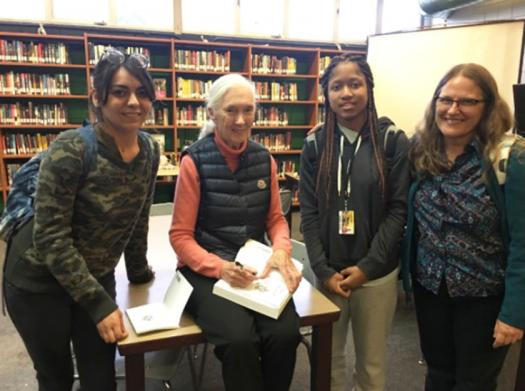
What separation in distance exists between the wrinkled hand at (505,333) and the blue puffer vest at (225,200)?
887 millimetres

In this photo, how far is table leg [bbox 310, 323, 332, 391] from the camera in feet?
4.67

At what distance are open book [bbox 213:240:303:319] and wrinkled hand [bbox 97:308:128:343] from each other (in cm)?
30

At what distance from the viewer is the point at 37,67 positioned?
4984 mm

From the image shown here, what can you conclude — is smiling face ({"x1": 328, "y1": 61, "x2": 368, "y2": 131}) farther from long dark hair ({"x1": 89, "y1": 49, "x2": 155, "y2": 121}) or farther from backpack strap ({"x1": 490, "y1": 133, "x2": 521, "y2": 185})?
long dark hair ({"x1": 89, "y1": 49, "x2": 155, "y2": 121})

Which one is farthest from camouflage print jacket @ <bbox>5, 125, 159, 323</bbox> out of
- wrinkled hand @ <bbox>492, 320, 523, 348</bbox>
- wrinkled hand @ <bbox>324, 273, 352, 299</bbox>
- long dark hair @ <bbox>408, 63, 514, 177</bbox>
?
wrinkled hand @ <bbox>492, 320, 523, 348</bbox>

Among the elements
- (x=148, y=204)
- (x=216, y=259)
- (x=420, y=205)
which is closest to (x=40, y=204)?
(x=148, y=204)

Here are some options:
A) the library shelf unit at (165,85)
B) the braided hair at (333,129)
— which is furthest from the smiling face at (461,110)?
the library shelf unit at (165,85)

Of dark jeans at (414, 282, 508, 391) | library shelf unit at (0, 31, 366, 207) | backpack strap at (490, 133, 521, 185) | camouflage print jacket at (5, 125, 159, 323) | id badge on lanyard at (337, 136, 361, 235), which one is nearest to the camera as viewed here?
camouflage print jacket at (5, 125, 159, 323)

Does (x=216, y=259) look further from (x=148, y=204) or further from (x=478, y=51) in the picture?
(x=478, y=51)

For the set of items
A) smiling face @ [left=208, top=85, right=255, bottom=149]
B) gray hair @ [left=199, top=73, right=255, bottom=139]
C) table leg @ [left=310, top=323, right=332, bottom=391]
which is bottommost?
table leg @ [left=310, top=323, right=332, bottom=391]

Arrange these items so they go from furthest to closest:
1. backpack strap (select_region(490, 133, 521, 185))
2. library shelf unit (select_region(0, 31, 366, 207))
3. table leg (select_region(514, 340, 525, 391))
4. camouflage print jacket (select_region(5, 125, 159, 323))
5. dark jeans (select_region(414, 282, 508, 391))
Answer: library shelf unit (select_region(0, 31, 366, 207))
table leg (select_region(514, 340, 525, 391))
dark jeans (select_region(414, 282, 508, 391))
backpack strap (select_region(490, 133, 521, 185))
camouflage print jacket (select_region(5, 125, 159, 323))

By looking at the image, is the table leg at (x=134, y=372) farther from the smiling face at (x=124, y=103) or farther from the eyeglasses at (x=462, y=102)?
the eyeglasses at (x=462, y=102)

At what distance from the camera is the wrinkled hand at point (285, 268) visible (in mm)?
1429

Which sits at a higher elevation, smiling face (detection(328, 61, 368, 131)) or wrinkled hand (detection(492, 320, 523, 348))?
smiling face (detection(328, 61, 368, 131))
